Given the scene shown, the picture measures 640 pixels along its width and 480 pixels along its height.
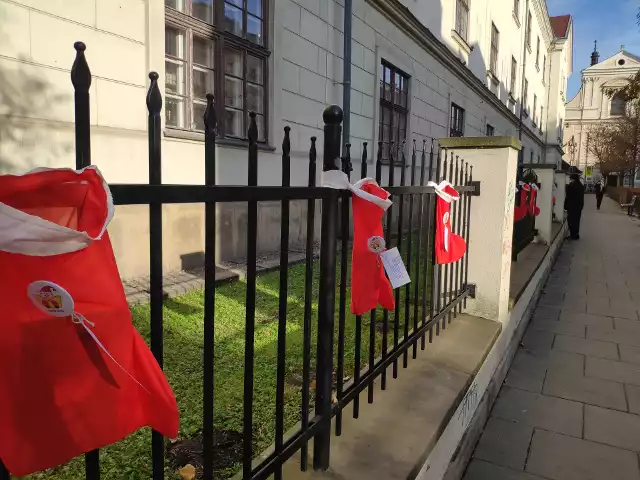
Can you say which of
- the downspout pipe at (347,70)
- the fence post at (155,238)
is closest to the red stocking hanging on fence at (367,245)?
the fence post at (155,238)

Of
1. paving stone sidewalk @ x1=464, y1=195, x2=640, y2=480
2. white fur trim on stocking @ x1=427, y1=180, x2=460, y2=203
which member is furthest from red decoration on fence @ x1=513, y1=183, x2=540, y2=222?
white fur trim on stocking @ x1=427, y1=180, x2=460, y2=203

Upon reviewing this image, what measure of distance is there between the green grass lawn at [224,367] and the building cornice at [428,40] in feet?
25.1

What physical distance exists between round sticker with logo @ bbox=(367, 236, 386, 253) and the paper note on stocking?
0.03 metres

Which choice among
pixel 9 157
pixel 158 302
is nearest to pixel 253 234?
pixel 158 302

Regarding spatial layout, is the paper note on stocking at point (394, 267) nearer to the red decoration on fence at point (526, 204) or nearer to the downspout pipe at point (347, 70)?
the red decoration on fence at point (526, 204)

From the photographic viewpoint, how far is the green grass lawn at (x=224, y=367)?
2.25 m

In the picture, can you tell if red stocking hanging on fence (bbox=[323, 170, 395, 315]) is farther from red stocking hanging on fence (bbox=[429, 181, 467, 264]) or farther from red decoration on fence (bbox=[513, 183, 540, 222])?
Answer: red decoration on fence (bbox=[513, 183, 540, 222])

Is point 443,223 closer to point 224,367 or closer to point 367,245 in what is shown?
point 367,245

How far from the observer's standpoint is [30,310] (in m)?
0.85

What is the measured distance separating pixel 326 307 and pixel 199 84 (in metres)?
5.14

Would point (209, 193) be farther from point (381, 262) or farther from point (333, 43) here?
point (333, 43)

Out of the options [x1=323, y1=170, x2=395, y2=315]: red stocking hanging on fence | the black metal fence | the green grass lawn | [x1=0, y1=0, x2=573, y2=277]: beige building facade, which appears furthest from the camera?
[x1=0, y1=0, x2=573, y2=277]: beige building facade

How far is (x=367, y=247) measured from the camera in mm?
2119

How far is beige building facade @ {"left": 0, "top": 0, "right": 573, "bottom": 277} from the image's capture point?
4336mm
